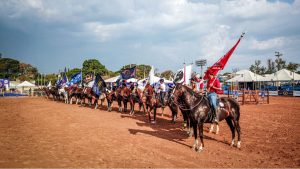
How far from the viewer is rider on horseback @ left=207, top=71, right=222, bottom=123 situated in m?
9.41

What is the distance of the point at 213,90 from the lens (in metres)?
10.2

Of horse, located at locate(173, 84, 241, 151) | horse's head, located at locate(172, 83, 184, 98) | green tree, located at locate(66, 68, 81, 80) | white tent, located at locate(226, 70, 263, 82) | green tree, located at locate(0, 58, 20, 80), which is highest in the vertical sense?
green tree, located at locate(0, 58, 20, 80)

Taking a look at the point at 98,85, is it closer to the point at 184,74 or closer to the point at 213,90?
the point at 184,74

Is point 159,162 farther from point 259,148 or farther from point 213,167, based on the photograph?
point 259,148

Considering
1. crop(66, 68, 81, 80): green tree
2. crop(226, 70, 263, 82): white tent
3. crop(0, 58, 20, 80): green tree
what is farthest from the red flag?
crop(0, 58, 20, 80): green tree

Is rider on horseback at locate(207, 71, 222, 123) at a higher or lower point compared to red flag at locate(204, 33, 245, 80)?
lower

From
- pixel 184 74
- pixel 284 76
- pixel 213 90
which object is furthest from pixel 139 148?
pixel 284 76

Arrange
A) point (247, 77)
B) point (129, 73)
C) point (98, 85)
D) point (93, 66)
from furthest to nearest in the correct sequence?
point (93, 66)
point (247, 77)
point (129, 73)
point (98, 85)

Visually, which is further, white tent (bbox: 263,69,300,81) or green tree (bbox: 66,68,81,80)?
green tree (bbox: 66,68,81,80)

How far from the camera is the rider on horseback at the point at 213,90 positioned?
30.9 ft

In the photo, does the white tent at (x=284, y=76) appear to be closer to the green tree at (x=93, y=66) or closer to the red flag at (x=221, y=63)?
the red flag at (x=221, y=63)

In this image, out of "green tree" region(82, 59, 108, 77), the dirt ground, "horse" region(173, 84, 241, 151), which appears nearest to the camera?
the dirt ground

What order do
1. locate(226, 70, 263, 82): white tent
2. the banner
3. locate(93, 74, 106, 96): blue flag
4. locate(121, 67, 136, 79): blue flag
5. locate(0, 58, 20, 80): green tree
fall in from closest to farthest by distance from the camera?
the banner, locate(93, 74, 106, 96): blue flag, locate(121, 67, 136, 79): blue flag, locate(226, 70, 263, 82): white tent, locate(0, 58, 20, 80): green tree

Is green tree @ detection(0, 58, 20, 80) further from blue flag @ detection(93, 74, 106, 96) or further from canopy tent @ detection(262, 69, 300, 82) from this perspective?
canopy tent @ detection(262, 69, 300, 82)
